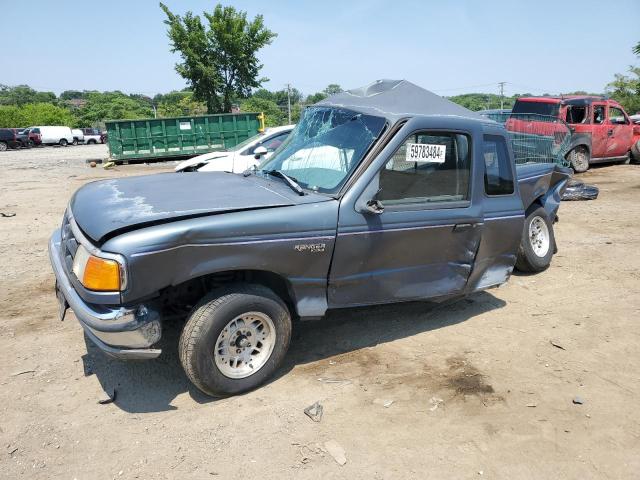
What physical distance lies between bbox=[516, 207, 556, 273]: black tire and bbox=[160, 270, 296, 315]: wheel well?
131 inches

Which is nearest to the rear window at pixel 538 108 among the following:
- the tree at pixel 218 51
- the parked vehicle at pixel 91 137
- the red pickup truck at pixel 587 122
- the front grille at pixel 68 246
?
the red pickup truck at pixel 587 122

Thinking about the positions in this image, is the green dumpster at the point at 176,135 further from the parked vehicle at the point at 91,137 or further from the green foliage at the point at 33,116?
the green foliage at the point at 33,116

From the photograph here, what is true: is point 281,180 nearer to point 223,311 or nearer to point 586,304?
point 223,311

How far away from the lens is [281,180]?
155 inches

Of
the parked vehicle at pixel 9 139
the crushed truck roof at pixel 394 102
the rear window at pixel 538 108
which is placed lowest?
the crushed truck roof at pixel 394 102

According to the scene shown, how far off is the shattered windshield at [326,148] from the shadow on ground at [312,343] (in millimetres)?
1381

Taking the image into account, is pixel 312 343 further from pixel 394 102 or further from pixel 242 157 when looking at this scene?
pixel 242 157

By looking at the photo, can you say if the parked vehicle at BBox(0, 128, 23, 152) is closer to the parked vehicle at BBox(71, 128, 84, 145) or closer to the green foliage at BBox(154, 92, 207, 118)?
the parked vehicle at BBox(71, 128, 84, 145)

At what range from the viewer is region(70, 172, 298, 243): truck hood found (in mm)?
2998

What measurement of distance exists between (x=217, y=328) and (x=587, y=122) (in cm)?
1427

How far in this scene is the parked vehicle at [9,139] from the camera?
34.4 m

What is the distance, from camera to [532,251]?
19.1ft

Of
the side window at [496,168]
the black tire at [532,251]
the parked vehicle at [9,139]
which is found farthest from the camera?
the parked vehicle at [9,139]

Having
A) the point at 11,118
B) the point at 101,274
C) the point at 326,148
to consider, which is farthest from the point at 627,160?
the point at 11,118
